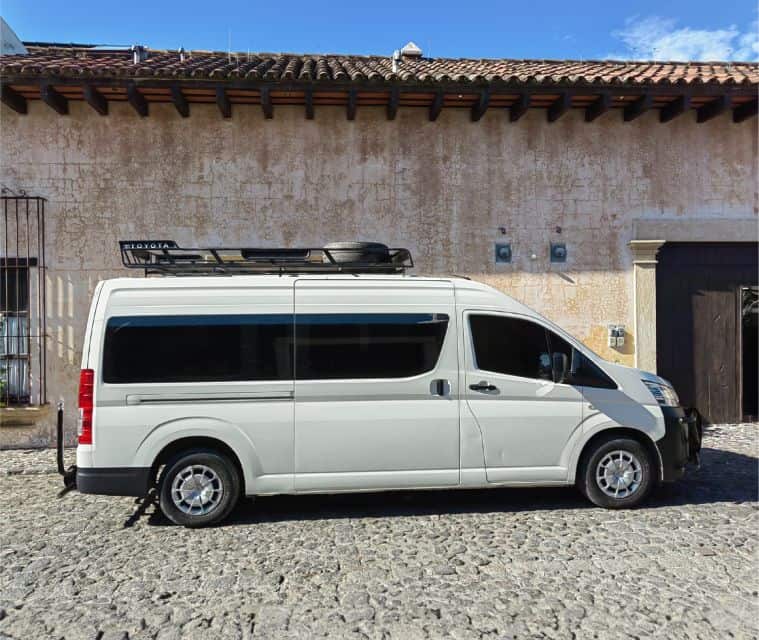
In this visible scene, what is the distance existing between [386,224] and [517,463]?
4.25m

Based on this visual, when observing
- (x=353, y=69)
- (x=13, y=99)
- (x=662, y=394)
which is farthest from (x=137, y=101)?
(x=662, y=394)

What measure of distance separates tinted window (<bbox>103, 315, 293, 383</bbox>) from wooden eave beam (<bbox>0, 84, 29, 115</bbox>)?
460cm

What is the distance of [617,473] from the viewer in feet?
16.2

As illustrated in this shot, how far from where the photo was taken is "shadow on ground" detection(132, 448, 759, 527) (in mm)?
4945

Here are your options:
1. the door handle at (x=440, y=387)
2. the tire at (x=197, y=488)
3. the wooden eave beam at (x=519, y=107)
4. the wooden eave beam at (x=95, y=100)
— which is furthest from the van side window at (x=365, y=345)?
the wooden eave beam at (x=95, y=100)

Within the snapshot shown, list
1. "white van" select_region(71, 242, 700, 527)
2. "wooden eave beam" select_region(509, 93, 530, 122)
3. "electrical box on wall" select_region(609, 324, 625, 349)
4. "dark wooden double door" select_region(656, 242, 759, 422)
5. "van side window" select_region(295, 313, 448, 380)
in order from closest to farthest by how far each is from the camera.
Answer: "white van" select_region(71, 242, 700, 527), "van side window" select_region(295, 313, 448, 380), "wooden eave beam" select_region(509, 93, 530, 122), "electrical box on wall" select_region(609, 324, 625, 349), "dark wooden double door" select_region(656, 242, 759, 422)

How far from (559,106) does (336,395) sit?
222 inches

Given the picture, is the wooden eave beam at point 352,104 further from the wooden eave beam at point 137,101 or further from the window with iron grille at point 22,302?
the window with iron grille at point 22,302

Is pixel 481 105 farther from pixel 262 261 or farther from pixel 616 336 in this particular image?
pixel 262 261

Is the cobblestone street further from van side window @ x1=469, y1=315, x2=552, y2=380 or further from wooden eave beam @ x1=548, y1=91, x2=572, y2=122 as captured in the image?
wooden eave beam @ x1=548, y1=91, x2=572, y2=122

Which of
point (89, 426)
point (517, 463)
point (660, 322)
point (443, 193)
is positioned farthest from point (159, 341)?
point (660, 322)

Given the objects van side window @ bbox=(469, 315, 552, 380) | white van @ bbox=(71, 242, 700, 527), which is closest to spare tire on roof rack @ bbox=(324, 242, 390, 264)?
white van @ bbox=(71, 242, 700, 527)

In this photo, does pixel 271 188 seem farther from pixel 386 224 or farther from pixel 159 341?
pixel 159 341

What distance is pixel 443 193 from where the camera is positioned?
7996mm
